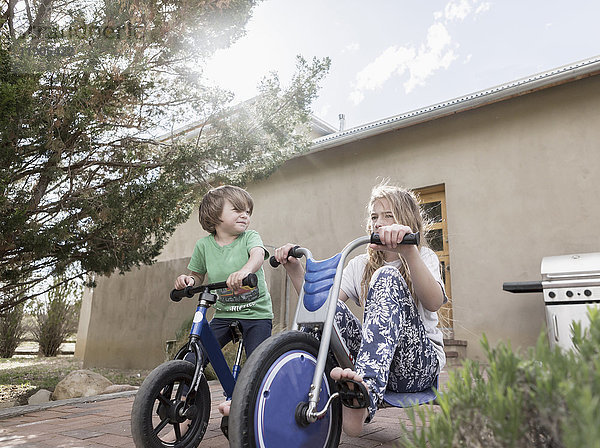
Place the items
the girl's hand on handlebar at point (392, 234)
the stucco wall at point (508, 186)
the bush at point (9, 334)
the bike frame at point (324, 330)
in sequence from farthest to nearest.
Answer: the bush at point (9, 334) < the stucco wall at point (508, 186) < the girl's hand on handlebar at point (392, 234) < the bike frame at point (324, 330)

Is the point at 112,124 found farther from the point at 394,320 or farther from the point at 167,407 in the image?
the point at 394,320

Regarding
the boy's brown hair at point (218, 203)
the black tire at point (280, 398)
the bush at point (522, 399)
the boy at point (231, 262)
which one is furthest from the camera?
the boy's brown hair at point (218, 203)

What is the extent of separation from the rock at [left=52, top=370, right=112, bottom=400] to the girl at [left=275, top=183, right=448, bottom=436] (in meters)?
3.32

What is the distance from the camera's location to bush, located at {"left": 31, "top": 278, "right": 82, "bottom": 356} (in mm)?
9812

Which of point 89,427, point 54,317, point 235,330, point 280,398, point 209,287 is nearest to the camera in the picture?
point 280,398

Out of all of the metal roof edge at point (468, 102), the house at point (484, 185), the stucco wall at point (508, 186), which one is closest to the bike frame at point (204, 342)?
the house at point (484, 185)

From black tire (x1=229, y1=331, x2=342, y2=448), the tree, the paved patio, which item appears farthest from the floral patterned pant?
the tree

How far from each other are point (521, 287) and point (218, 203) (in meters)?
3.51

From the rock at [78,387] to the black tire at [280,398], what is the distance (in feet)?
11.5

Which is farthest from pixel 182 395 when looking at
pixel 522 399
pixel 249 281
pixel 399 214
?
pixel 522 399

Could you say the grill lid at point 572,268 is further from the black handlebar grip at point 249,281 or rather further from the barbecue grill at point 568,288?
the black handlebar grip at point 249,281

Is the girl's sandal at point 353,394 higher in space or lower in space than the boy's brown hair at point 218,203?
lower

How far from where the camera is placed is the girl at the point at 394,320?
1.52 meters

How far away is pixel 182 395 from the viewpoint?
187 cm
